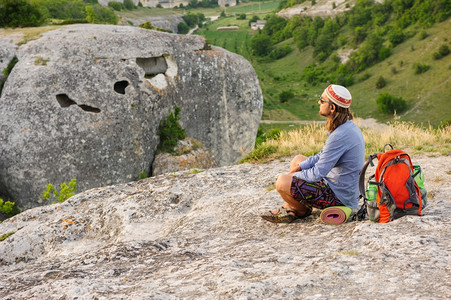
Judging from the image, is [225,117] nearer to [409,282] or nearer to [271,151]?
[271,151]

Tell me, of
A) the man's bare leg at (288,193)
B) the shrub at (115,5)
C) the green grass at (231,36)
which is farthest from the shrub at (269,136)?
the shrub at (115,5)

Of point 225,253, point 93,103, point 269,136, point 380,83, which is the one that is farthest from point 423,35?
point 225,253

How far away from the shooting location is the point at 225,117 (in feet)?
58.3

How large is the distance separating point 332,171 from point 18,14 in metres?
16.1

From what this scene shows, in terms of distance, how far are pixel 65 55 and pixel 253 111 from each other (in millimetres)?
8322

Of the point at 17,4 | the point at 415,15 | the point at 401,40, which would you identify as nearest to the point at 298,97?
the point at 401,40

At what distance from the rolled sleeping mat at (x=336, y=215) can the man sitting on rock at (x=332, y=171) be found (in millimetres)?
114

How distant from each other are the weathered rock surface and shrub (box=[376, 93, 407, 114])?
4176 cm

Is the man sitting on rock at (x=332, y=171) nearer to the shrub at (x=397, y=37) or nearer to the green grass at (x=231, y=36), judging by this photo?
the shrub at (x=397, y=37)

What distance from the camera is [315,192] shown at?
4.96 m

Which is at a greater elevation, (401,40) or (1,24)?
(1,24)

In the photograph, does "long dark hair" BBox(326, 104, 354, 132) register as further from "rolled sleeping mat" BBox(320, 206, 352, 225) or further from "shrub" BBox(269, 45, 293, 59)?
"shrub" BBox(269, 45, 293, 59)

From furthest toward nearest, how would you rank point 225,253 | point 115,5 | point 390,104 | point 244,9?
point 244,9 < point 115,5 < point 390,104 < point 225,253

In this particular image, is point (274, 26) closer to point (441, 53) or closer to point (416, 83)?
point (441, 53)
